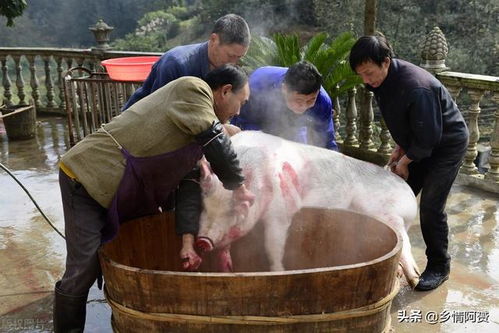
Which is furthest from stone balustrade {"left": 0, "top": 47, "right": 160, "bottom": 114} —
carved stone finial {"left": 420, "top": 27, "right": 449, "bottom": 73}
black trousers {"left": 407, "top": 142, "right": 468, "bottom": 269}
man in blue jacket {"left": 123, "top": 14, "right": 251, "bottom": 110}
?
black trousers {"left": 407, "top": 142, "right": 468, "bottom": 269}

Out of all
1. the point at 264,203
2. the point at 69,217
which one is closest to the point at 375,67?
the point at 264,203

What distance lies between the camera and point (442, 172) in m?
3.74

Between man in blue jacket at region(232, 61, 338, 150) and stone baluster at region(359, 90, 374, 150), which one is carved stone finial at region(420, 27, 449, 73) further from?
man in blue jacket at region(232, 61, 338, 150)

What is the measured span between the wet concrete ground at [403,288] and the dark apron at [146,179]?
928 millimetres

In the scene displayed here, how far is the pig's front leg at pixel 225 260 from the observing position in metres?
3.23

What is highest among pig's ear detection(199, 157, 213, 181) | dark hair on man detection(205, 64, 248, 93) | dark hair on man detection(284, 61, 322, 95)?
dark hair on man detection(205, 64, 248, 93)

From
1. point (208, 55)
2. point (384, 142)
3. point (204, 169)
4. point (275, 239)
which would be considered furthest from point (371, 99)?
point (204, 169)

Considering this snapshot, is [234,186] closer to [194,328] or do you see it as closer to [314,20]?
[194,328]

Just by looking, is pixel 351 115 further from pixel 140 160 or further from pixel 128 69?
pixel 140 160

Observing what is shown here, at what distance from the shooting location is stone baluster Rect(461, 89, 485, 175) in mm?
5914

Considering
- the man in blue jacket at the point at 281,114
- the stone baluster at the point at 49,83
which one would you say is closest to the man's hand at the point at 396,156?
the man in blue jacket at the point at 281,114

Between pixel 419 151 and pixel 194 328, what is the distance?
189 cm

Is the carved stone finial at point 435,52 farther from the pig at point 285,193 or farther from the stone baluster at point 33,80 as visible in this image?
the stone baluster at point 33,80

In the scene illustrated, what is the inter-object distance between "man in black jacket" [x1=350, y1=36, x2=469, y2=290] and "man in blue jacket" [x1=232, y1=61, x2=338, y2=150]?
511 millimetres
